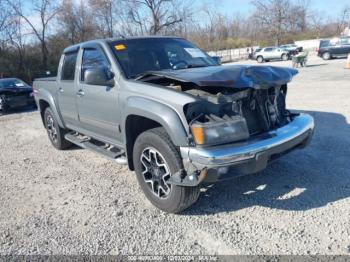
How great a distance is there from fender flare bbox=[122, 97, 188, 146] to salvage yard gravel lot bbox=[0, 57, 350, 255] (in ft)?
3.19

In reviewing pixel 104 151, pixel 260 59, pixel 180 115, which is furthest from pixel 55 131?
pixel 260 59

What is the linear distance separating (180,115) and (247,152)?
2.38 feet

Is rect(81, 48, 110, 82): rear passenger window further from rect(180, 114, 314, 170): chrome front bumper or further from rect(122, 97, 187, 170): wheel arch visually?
rect(180, 114, 314, 170): chrome front bumper

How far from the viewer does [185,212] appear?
146 inches

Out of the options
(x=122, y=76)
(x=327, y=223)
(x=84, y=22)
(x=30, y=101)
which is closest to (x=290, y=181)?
(x=327, y=223)

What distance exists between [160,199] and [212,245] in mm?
863

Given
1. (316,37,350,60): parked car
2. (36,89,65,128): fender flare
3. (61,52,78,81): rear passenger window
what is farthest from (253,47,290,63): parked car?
(61,52,78,81): rear passenger window

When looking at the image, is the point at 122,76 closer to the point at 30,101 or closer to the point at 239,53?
the point at 30,101

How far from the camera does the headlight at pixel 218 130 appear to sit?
3.09 meters

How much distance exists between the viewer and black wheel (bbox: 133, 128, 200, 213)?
3.39 meters

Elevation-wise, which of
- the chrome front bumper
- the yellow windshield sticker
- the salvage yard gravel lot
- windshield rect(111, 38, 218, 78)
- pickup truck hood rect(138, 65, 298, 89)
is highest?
the yellow windshield sticker

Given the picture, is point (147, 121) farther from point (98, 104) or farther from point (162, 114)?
point (98, 104)

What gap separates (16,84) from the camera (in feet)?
43.5

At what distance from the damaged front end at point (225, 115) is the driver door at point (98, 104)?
0.71 metres
